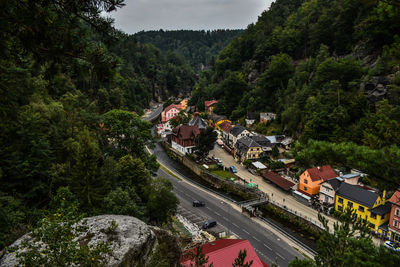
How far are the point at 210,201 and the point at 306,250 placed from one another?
33.7 feet

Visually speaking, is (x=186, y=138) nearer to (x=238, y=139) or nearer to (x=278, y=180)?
(x=238, y=139)

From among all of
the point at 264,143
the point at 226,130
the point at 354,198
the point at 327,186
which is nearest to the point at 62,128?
the point at 327,186

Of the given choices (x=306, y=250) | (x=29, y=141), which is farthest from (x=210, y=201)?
(x=29, y=141)

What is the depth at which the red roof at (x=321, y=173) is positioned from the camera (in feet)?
82.3

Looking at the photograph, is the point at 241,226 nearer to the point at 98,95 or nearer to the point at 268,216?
the point at 268,216

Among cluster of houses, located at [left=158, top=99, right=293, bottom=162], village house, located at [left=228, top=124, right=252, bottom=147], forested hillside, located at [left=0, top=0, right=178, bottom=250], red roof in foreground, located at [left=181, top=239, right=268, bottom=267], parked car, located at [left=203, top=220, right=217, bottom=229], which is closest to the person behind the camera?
forested hillside, located at [left=0, top=0, right=178, bottom=250]

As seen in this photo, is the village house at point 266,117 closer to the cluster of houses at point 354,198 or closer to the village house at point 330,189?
the cluster of houses at point 354,198

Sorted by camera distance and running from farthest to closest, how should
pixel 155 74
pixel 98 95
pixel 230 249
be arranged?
pixel 155 74 < pixel 98 95 < pixel 230 249

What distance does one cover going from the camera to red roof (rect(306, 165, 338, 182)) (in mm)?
25078

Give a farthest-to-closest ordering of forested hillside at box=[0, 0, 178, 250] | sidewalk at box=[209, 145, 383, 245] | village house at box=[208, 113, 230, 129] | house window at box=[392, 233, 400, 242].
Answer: village house at box=[208, 113, 230, 129], sidewalk at box=[209, 145, 383, 245], house window at box=[392, 233, 400, 242], forested hillside at box=[0, 0, 178, 250]

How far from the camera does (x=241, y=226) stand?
71.0ft

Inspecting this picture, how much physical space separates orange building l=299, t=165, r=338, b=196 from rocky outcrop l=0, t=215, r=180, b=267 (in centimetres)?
2110

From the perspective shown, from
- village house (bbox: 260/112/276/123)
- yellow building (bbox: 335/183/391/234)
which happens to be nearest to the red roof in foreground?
yellow building (bbox: 335/183/391/234)

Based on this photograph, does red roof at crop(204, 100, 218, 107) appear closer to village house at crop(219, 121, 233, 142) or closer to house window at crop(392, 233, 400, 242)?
village house at crop(219, 121, 233, 142)
